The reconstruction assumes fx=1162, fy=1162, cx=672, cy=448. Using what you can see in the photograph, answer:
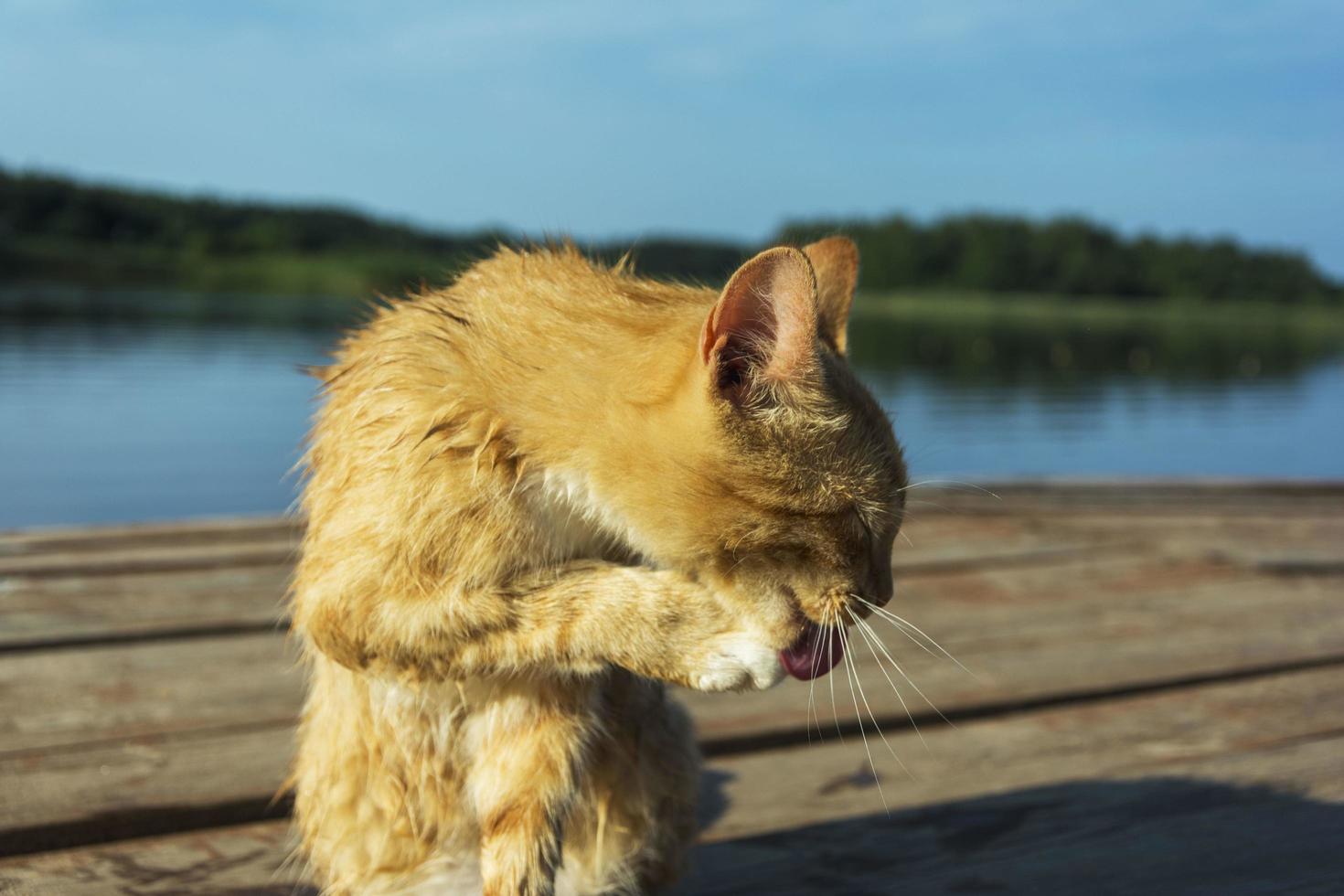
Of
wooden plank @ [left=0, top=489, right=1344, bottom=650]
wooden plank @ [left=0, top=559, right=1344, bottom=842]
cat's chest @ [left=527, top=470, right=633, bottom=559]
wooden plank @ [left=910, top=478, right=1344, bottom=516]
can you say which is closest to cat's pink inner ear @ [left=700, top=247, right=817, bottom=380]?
cat's chest @ [left=527, top=470, right=633, bottom=559]

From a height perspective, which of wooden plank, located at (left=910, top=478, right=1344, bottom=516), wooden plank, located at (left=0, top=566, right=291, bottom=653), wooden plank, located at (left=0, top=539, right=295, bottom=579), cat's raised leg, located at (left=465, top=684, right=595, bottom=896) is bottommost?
wooden plank, located at (left=0, top=566, right=291, bottom=653)

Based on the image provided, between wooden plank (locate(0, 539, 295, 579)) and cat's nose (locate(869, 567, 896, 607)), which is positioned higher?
cat's nose (locate(869, 567, 896, 607))

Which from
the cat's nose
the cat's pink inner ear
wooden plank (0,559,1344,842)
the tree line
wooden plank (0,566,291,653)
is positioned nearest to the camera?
the cat's pink inner ear

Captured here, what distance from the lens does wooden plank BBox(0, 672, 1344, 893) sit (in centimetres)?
205

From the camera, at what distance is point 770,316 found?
1.65m

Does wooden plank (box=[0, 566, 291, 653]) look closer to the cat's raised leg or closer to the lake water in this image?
the lake water

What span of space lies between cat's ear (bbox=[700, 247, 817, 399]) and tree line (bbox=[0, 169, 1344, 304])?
30906mm

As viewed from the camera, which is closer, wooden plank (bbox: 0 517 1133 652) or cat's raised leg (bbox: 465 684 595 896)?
cat's raised leg (bbox: 465 684 595 896)

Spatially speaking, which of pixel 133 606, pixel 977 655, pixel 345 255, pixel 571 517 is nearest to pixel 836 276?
pixel 571 517

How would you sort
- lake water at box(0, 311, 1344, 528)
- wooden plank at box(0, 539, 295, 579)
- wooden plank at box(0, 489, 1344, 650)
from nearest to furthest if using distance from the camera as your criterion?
1. wooden plank at box(0, 489, 1344, 650)
2. wooden plank at box(0, 539, 295, 579)
3. lake water at box(0, 311, 1344, 528)

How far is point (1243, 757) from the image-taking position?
2609 mm

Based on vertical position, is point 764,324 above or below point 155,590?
above

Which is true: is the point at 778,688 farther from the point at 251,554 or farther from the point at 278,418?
the point at 278,418

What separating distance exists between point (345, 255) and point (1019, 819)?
43091mm
